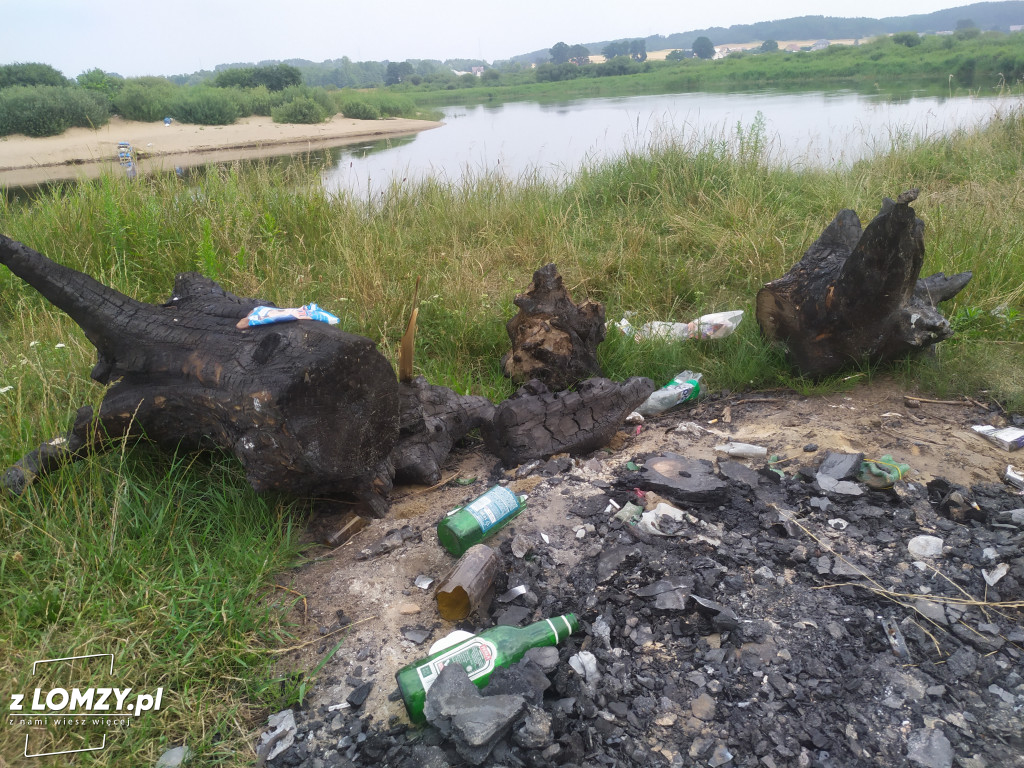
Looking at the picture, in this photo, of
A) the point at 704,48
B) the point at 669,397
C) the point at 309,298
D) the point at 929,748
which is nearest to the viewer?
the point at 929,748

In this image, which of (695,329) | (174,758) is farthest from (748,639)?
(695,329)

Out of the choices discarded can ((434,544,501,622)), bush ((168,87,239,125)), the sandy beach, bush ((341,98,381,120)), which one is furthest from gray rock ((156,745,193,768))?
bush ((341,98,381,120))

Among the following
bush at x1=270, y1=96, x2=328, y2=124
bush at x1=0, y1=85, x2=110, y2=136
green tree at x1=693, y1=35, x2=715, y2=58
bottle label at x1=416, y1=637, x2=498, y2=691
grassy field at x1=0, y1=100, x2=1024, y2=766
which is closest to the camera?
bottle label at x1=416, y1=637, x2=498, y2=691

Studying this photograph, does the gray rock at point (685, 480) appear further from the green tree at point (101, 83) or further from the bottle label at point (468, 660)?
the green tree at point (101, 83)

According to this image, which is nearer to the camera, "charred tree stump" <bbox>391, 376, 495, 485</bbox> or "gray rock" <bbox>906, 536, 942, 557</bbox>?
"gray rock" <bbox>906, 536, 942, 557</bbox>

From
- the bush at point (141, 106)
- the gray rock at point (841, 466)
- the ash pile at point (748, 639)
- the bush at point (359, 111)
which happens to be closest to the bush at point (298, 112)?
the bush at point (141, 106)

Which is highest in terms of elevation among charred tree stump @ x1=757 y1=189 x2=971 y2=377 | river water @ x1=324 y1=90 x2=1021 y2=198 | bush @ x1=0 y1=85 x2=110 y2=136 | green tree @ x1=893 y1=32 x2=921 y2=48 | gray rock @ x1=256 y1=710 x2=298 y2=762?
green tree @ x1=893 y1=32 x2=921 y2=48

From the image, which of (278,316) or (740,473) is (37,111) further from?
(740,473)

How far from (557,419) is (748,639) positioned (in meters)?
1.39

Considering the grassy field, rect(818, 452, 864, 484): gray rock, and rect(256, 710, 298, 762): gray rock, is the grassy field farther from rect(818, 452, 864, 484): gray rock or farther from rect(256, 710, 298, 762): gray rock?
rect(818, 452, 864, 484): gray rock

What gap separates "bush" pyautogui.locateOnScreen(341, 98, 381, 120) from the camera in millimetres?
17797

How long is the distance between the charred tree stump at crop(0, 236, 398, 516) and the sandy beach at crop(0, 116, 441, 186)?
3.87 meters

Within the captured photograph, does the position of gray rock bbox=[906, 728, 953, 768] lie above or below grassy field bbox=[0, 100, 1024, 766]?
below

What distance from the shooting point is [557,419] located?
9.53ft
